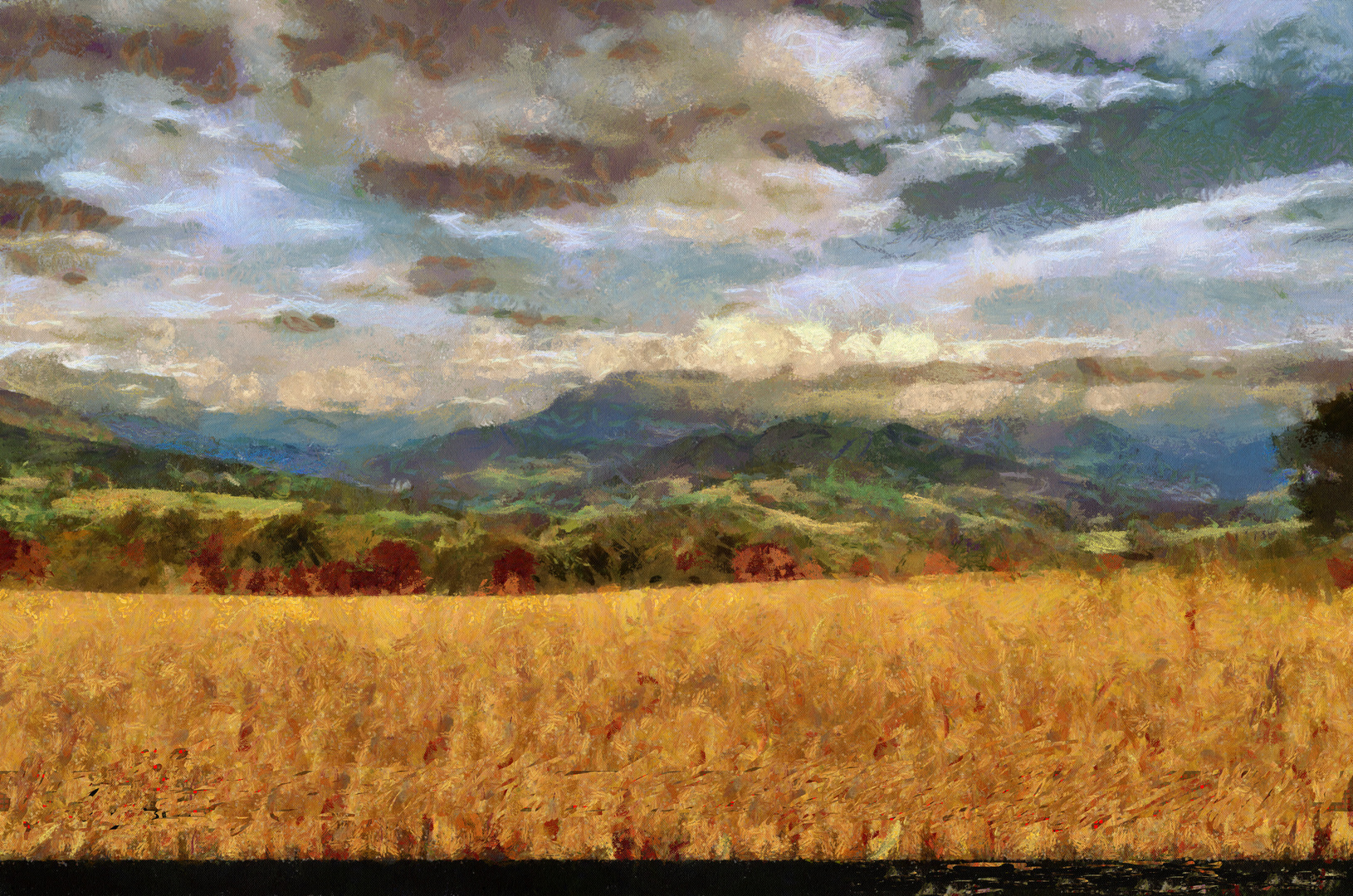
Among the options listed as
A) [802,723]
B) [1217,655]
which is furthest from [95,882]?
[1217,655]

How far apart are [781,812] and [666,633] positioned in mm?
1571

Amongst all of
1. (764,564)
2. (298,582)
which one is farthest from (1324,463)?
(298,582)

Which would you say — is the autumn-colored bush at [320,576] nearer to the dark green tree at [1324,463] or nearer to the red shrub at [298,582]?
the red shrub at [298,582]

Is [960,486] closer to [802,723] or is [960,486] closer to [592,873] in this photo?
[802,723]

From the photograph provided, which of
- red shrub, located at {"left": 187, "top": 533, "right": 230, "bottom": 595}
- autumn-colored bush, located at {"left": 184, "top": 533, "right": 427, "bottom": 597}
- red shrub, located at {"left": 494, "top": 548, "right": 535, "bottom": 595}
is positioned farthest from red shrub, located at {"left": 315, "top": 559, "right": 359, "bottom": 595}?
red shrub, located at {"left": 494, "top": 548, "right": 535, "bottom": 595}

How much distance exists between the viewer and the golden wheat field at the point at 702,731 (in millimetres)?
3922

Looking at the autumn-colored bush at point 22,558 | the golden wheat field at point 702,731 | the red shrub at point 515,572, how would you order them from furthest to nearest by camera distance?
the autumn-colored bush at point 22,558 < the red shrub at point 515,572 < the golden wheat field at point 702,731

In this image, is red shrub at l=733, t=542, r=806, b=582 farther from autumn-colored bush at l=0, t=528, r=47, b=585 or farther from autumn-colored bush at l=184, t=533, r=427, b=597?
autumn-colored bush at l=0, t=528, r=47, b=585

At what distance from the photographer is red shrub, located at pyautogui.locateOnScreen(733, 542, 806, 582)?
646 centimetres

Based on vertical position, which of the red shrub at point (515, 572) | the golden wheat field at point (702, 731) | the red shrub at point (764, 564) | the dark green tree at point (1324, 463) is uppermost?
the dark green tree at point (1324, 463)

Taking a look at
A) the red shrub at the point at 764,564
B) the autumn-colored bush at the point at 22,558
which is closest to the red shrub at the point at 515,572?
the red shrub at the point at 764,564

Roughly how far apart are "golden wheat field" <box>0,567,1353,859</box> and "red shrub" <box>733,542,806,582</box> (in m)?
0.86

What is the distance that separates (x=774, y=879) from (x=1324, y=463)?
8.58m

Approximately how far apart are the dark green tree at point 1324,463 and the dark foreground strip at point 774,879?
12.8 ft
